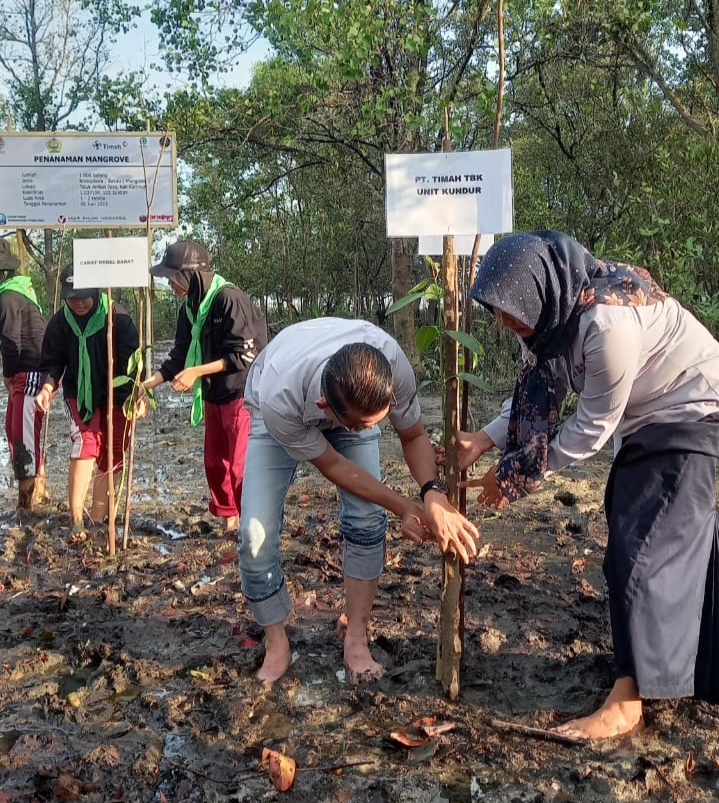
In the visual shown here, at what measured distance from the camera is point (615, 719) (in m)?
2.42

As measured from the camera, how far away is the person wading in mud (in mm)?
2303

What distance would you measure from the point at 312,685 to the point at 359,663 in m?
0.20

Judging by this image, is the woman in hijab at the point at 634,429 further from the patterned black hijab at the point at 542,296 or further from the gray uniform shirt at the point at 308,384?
the gray uniform shirt at the point at 308,384

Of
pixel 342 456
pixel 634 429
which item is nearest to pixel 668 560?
pixel 634 429

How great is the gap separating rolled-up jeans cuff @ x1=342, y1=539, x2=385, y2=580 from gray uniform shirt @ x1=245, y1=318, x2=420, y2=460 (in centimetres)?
45

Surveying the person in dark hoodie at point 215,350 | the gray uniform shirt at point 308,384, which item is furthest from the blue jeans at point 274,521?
the person in dark hoodie at point 215,350

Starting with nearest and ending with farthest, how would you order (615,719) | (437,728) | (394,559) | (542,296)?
(542,296)
(615,719)
(437,728)
(394,559)

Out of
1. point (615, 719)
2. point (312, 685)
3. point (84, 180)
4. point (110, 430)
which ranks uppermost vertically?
point (84, 180)

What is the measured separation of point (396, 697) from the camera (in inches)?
108

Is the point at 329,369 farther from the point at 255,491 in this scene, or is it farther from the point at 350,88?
the point at 350,88

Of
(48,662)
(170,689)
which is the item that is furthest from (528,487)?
(48,662)

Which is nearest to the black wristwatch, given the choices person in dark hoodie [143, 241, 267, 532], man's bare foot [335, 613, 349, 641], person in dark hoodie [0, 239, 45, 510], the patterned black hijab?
the patterned black hijab

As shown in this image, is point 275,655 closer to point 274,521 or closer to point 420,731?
point 274,521

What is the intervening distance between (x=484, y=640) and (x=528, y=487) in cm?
98
